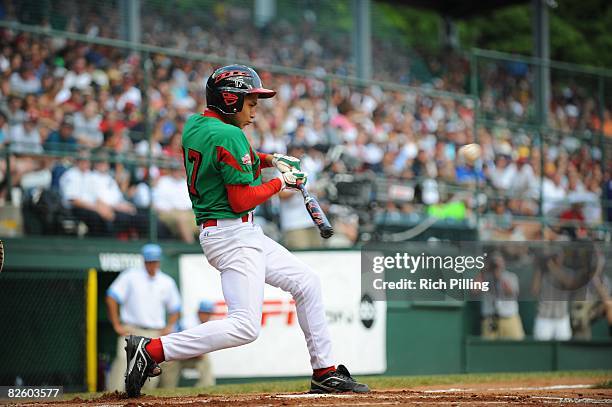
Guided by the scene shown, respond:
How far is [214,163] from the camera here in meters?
6.63

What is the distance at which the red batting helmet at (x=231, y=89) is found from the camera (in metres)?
6.86

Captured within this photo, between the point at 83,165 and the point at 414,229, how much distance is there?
14.8ft

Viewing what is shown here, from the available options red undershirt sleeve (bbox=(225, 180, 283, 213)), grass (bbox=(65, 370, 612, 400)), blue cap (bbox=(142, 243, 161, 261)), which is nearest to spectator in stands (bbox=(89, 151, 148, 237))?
blue cap (bbox=(142, 243, 161, 261))

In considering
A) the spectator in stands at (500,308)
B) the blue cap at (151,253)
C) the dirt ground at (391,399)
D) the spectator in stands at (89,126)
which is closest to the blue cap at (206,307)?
the blue cap at (151,253)

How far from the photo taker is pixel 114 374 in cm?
1224

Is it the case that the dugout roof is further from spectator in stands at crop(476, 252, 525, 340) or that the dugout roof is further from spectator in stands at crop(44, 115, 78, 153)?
spectator in stands at crop(44, 115, 78, 153)

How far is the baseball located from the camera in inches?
636

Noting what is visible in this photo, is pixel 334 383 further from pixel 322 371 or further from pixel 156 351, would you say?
pixel 156 351

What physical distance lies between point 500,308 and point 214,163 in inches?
338

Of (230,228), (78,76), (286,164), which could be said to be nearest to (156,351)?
(230,228)

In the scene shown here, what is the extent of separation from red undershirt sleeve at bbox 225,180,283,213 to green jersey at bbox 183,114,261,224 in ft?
0.15

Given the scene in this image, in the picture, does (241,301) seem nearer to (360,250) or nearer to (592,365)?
(360,250)

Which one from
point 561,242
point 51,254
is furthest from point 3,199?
point 561,242

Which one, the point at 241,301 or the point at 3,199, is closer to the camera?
the point at 241,301
